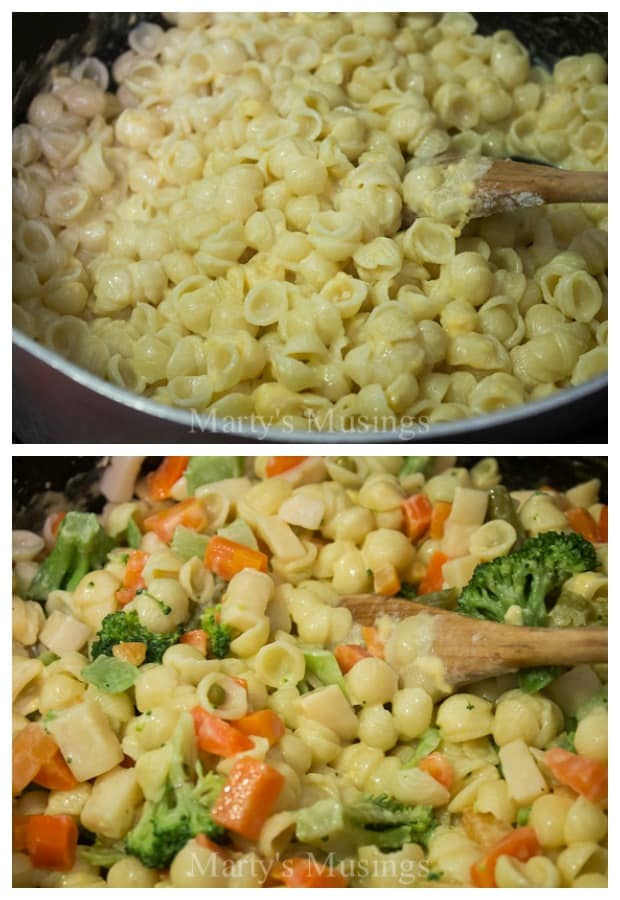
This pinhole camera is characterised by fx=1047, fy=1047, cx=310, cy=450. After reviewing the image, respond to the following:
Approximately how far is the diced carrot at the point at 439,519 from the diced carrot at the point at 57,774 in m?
1.17

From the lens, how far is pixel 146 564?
2811 mm

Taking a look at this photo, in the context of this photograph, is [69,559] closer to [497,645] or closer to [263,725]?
[263,725]

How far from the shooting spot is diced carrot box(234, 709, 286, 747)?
7.87 feet

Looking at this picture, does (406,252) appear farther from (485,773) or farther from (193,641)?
(485,773)

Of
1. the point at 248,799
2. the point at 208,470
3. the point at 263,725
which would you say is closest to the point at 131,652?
the point at 263,725

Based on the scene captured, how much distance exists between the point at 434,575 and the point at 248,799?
35.9 inches

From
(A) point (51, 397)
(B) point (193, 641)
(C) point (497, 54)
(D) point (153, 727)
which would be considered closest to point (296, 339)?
(A) point (51, 397)

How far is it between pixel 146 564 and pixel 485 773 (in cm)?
103

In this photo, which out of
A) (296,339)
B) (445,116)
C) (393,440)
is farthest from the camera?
(445,116)

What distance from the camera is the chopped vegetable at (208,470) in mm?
3092

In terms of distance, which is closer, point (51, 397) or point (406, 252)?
point (51, 397)

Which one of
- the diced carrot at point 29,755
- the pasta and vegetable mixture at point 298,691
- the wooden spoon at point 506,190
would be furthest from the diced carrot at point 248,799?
the wooden spoon at point 506,190

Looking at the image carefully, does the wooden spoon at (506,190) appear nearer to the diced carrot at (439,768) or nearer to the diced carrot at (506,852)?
the diced carrot at (439,768)

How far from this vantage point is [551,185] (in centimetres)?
293
